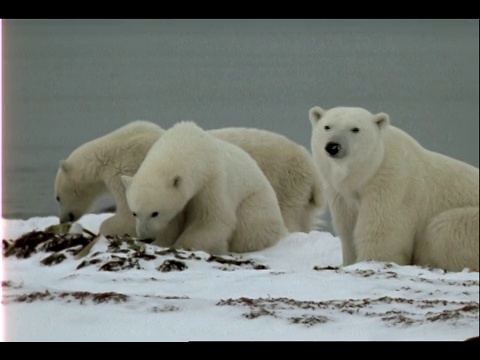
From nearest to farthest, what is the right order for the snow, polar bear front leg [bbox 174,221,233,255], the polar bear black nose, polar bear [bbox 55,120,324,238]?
the snow
the polar bear black nose
polar bear front leg [bbox 174,221,233,255]
polar bear [bbox 55,120,324,238]

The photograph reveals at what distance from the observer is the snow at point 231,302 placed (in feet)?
15.1

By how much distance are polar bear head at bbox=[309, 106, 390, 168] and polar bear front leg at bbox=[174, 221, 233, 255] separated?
0.87 meters

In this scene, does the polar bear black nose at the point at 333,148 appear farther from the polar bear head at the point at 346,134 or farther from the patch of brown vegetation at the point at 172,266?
the patch of brown vegetation at the point at 172,266

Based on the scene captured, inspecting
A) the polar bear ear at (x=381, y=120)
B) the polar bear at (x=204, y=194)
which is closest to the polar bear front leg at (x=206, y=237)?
the polar bear at (x=204, y=194)

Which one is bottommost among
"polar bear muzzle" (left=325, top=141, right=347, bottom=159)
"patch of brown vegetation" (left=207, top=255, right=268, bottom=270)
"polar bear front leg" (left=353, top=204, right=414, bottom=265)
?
"patch of brown vegetation" (left=207, top=255, right=268, bottom=270)

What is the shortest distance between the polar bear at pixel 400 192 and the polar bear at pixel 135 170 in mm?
1127

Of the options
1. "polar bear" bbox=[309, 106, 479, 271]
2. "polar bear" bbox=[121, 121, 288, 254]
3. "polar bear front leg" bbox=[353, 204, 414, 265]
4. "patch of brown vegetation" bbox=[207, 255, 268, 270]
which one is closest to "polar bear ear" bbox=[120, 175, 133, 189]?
"polar bear" bbox=[121, 121, 288, 254]

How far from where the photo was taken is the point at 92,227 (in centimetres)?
604

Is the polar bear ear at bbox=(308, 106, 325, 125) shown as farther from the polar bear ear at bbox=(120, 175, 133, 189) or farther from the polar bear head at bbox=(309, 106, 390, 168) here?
the polar bear ear at bbox=(120, 175, 133, 189)

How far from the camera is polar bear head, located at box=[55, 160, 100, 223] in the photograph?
6156mm

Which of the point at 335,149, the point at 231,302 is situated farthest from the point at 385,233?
the point at 231,302

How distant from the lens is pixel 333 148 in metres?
5.02
